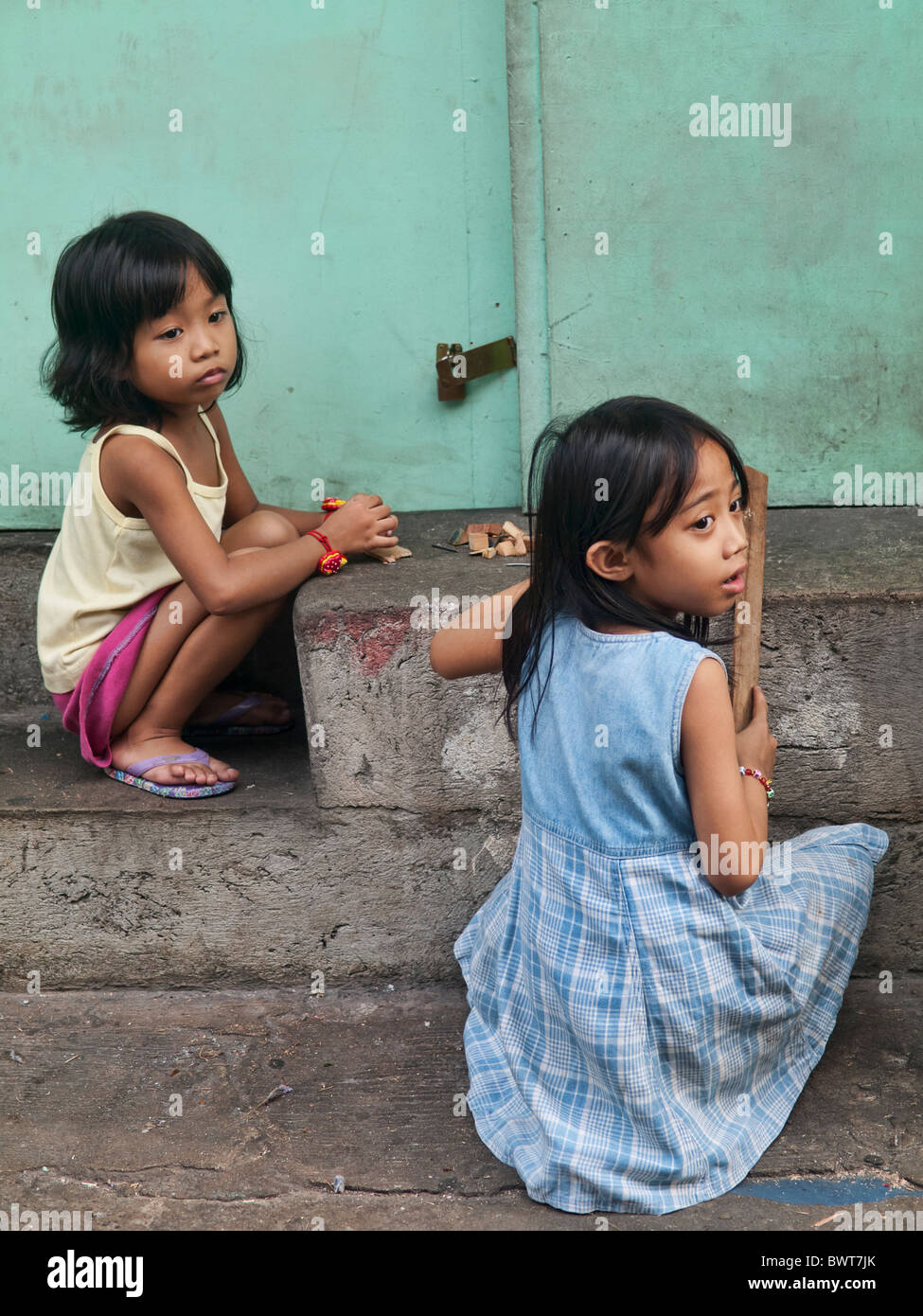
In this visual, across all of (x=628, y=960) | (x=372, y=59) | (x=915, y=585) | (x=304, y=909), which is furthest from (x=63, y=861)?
(x=372, y=59)

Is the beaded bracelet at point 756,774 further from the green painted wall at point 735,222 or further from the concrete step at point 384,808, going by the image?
the green painted wall at point 735,222

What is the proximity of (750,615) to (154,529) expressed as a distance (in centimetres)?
124

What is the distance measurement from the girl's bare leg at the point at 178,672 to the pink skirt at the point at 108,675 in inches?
0.7

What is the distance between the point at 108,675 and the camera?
103 inches

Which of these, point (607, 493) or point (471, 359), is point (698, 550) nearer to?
point (607, 493)

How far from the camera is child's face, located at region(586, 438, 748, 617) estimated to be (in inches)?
70.5

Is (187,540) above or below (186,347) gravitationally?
below

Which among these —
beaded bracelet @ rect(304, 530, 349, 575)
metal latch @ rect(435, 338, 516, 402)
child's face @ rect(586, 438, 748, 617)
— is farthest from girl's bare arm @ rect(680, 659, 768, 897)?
metal latch @ rect(435, 338, 516, 402)

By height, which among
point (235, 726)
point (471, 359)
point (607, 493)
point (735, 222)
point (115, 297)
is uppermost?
point (735, 222)

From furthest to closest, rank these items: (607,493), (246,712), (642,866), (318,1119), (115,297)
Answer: (246,712), (115,297), (318,1119), (642,866), (607,493)

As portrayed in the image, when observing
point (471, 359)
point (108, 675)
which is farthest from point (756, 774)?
point (471, 359)

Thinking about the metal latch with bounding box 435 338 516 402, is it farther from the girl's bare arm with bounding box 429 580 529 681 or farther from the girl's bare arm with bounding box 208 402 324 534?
the girl's bare arm with bounding box 429 580 529 681

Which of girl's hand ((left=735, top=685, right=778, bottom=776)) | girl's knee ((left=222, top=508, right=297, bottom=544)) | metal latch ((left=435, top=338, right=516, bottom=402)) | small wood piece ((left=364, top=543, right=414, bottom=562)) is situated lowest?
girl's hand ((left=735, top=685, right=778, bottom=776))

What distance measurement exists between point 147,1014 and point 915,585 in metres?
1.75
